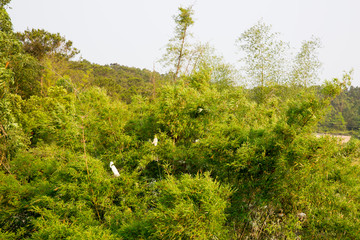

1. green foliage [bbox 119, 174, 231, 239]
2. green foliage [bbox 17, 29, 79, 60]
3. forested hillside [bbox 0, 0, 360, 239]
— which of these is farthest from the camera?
green foliage [bbox 17, 29, 79, 60]

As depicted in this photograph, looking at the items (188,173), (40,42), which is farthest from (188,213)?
(40,42)

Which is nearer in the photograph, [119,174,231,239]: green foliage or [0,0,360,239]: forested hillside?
[119,174,231,239]: green foliage

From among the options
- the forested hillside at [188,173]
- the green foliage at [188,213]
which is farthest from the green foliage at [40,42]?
the green foliage at [188,213]

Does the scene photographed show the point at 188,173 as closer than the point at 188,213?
No

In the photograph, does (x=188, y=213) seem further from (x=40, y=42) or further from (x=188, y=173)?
(x=40, y=42)

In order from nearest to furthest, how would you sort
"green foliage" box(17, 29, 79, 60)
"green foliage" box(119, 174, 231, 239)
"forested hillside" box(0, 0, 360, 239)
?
1. "green foliage" box(119, 174, 231, 239)
2. "forested hillside" box(0, 0, 360, 239)
3. "green foliage" box(17, 29, 79, 60)

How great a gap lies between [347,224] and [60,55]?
61.9ft

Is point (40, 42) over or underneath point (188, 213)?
over

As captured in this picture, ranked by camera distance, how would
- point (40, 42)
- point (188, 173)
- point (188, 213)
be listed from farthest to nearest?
point (40, 42)
point (188, 173)
point (188, 213)

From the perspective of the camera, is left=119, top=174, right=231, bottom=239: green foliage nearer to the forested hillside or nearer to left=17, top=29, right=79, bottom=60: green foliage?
the forested hillside

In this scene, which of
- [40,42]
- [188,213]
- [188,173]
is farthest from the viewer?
[40,42]

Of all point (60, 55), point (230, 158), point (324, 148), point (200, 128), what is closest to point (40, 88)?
point (60, 55)

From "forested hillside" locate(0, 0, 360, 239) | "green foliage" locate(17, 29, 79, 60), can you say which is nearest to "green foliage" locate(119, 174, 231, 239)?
"forested hillside" locate(0, 0, 360, 239)

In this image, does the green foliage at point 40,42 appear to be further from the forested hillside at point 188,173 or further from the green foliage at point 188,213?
the green foliage at point 188,213
